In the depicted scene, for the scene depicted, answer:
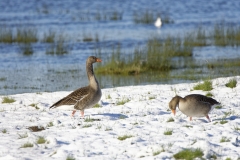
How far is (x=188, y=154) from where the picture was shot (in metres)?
8.46

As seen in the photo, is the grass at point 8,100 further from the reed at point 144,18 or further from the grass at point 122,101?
the reed at point 144,18

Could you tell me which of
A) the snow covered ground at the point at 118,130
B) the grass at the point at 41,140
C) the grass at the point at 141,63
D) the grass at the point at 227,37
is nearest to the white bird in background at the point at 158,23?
the grass at the point at 227,37

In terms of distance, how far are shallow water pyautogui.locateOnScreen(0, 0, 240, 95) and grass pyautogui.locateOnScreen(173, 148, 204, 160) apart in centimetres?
1100

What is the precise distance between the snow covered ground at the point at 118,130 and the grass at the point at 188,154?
12cm

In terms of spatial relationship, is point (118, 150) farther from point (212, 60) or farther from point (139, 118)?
point (212, 60)

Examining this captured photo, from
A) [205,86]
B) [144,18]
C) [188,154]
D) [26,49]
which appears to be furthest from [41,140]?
[144,18]

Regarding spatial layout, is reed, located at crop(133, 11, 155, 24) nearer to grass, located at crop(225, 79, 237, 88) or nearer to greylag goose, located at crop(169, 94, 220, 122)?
grass, located at crop(225, 79, 237, 88)

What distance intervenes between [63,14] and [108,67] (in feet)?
89.4

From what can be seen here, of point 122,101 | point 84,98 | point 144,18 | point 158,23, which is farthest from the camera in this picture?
point 144,18

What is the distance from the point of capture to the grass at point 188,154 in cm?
842

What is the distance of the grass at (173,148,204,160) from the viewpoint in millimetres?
8422

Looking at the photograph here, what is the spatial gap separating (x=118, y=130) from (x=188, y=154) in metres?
2.10

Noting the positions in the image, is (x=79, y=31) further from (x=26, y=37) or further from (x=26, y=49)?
(x=26, y=49)

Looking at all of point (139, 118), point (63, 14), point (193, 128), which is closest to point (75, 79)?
point (139, 118)
